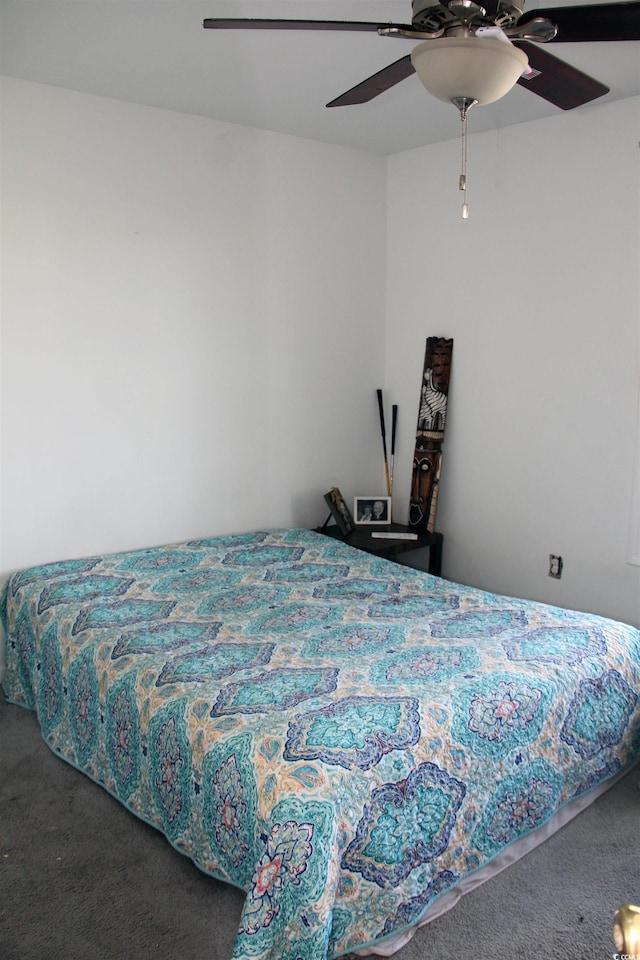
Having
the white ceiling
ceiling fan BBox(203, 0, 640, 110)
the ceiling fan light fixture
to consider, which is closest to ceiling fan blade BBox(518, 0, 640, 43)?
ceiling fan BBox(203, 0, 640, 110)

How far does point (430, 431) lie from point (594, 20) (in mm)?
2530

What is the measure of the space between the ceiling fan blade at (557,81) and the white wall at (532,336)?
1186 mm

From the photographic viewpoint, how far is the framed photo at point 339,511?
4047 millimetres

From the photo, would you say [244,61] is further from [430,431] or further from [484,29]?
[430,431]

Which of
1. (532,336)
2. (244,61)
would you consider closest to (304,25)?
(244,61)

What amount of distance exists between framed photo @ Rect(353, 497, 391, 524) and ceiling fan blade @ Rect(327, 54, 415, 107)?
2.24 m

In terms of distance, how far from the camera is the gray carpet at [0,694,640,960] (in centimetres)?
195

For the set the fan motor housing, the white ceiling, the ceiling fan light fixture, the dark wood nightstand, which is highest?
the white ceiling

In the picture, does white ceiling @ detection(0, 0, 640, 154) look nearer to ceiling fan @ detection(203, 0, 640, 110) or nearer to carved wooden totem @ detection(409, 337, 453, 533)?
ceiling fan @ detection(203, 0, 640, 110)

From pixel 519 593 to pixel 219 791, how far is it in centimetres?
225

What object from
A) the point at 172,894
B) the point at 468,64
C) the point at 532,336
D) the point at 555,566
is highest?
the point at 468,64

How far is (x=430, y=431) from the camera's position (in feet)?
13.6

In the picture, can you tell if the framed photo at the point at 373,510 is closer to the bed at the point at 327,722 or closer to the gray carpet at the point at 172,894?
the bed at the point at 327,722

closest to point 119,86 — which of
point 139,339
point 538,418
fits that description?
point 139,339
